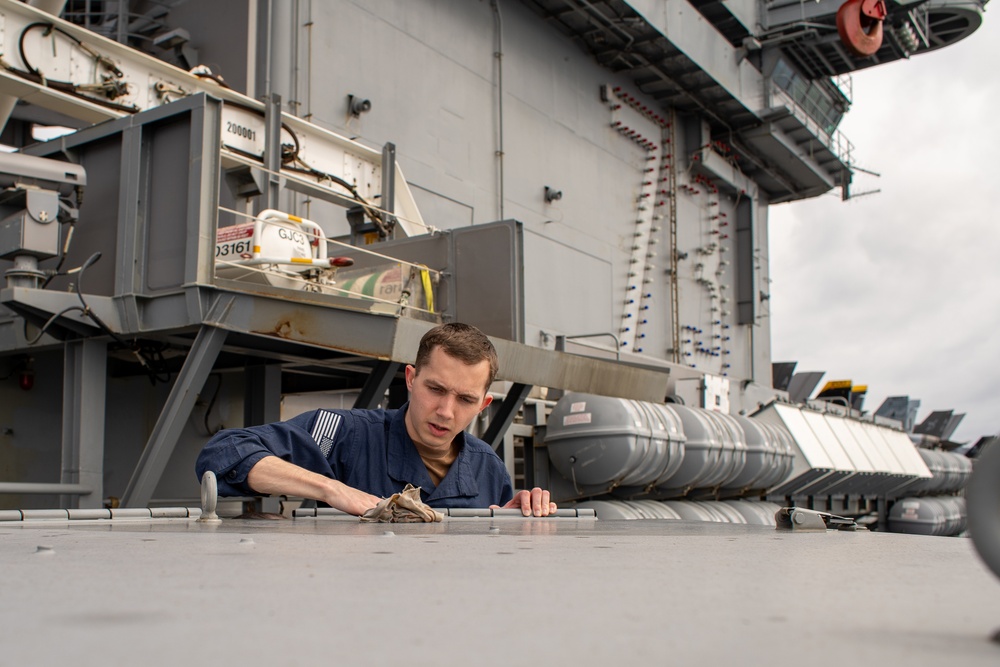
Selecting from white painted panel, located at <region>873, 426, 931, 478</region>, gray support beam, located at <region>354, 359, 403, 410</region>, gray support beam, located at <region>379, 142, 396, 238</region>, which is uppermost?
gray support beam, located at <region>379, 142, 396, 238</region>

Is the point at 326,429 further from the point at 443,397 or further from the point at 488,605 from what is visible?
the point at 488,605

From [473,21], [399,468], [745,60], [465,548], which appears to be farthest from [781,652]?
[745,60]

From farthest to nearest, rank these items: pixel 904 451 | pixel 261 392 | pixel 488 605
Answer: pixel 904 451, pixel 261 392, pixel 488 605

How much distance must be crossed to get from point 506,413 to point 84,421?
12.1ft

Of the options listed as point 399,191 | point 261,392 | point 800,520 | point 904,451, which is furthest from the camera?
point 904,451

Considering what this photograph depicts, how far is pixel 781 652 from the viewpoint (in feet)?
2.51

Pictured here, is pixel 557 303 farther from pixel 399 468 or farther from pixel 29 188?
pixel 399 468

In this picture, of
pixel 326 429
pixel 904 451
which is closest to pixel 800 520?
pixel 326 429

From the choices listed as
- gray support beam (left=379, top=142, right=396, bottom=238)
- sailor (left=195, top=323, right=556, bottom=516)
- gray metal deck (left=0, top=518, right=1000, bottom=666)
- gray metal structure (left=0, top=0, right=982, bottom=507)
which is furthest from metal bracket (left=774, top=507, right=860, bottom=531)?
gray support beam (left=379, top=142, right=396, bottom=238)

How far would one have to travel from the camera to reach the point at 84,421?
5.99 metres

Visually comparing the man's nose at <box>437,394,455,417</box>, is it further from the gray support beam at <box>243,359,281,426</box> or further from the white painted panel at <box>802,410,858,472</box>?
the white painted panel at <box>802,410,858,472</box>

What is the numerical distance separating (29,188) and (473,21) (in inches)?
349

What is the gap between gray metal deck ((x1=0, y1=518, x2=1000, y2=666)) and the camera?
0.76 meters

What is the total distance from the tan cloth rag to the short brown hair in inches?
33.0
